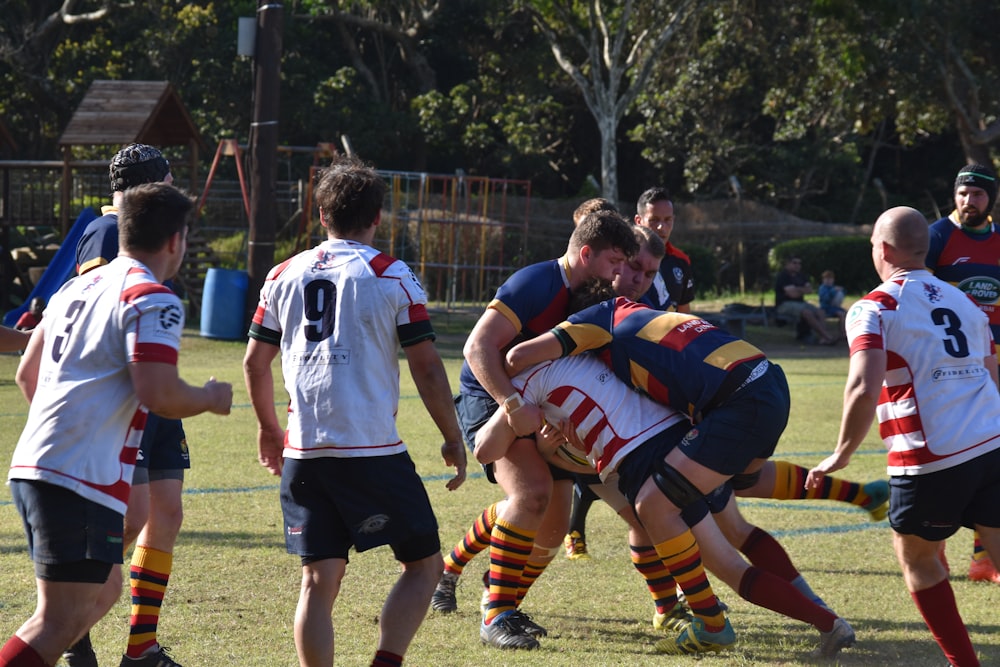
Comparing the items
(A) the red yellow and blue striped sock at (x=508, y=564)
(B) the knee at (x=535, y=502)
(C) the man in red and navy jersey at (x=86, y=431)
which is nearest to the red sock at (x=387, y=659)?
(C) the man in red and navy jersey at (x=86, y=431)

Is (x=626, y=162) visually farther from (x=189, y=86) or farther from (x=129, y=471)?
(x=129, y=471)

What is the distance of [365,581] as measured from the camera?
5.84 metres

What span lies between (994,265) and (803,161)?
27333 mm

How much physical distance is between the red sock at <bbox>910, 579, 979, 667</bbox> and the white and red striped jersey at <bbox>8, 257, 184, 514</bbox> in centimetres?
286

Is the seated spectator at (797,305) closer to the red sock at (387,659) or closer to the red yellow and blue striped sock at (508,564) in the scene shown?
the red yellow and blue striped sock at (508,564)

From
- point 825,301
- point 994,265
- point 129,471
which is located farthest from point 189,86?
point 129,471

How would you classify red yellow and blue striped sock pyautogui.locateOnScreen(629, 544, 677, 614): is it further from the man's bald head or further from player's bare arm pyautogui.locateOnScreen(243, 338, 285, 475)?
player's bare arm pyautogui.locateOnScreen(243, 338, 285, 475)

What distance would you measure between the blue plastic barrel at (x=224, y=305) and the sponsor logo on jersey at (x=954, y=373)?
14852mm

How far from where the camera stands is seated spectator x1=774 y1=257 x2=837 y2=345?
2070cm

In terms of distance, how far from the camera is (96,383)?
11.2ft

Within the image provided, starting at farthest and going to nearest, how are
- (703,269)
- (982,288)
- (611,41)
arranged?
(611,41), (703,269), (982,288)

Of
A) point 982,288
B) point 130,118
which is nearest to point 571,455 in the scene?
point 982,288

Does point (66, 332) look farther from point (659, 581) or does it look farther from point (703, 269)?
point (703, 269)

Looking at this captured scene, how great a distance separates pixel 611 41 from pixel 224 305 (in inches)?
584
